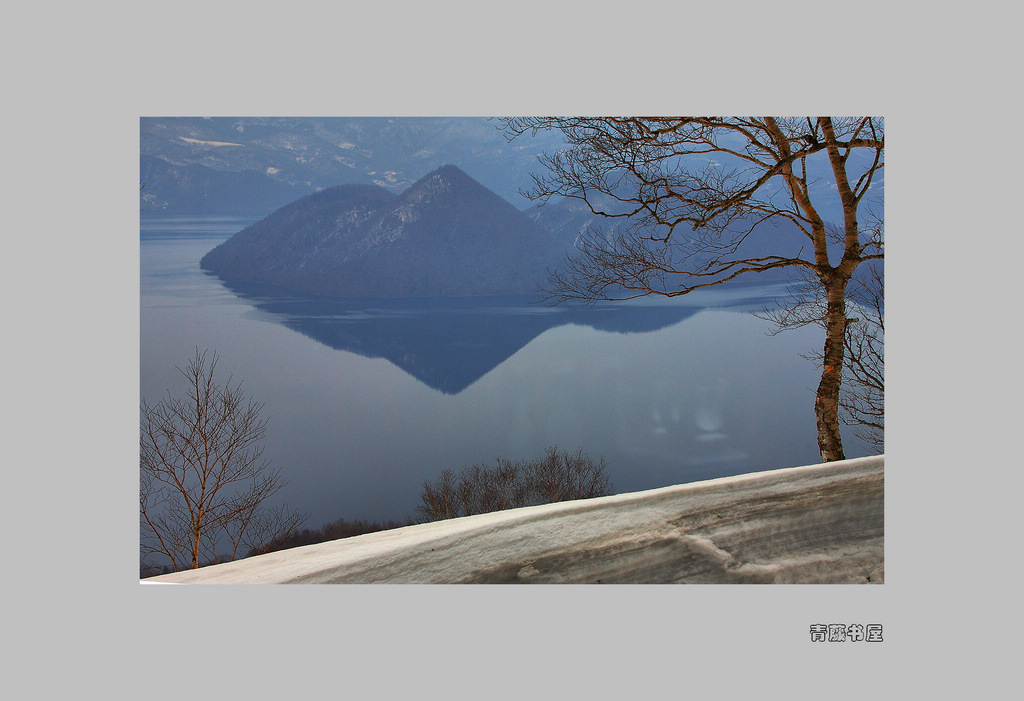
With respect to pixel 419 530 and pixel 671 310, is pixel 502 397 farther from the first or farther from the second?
pixel 419 530

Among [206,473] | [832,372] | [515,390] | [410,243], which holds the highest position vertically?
[410,243]

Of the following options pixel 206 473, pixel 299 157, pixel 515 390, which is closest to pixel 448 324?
pixel 515 390

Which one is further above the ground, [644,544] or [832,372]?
[832,372]

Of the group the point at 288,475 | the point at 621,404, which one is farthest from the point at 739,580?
the point at 288,475

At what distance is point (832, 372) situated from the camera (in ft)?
11.5

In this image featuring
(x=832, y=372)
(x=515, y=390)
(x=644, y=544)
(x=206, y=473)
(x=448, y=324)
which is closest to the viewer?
(x=644, y=544)

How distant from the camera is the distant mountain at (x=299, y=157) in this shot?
3.91 m

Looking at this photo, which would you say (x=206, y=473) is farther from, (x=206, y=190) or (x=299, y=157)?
(x=299, y=157)

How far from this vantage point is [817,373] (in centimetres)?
468

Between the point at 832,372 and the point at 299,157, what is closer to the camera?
the point at 832,372

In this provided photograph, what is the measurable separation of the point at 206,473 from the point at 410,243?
2447 millimetres

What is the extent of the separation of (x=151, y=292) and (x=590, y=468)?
3532 millimetres

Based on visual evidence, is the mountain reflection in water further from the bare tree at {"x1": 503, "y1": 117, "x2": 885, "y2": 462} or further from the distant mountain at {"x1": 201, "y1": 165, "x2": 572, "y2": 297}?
the bare tree at {"x1": 503, "y1": 117, "x2": 885, "y2": 462}

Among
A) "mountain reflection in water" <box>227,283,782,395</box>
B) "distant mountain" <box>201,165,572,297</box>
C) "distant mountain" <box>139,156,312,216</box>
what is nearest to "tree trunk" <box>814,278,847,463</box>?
"mountain reflection in water" <box>227,283,782,395</box>
